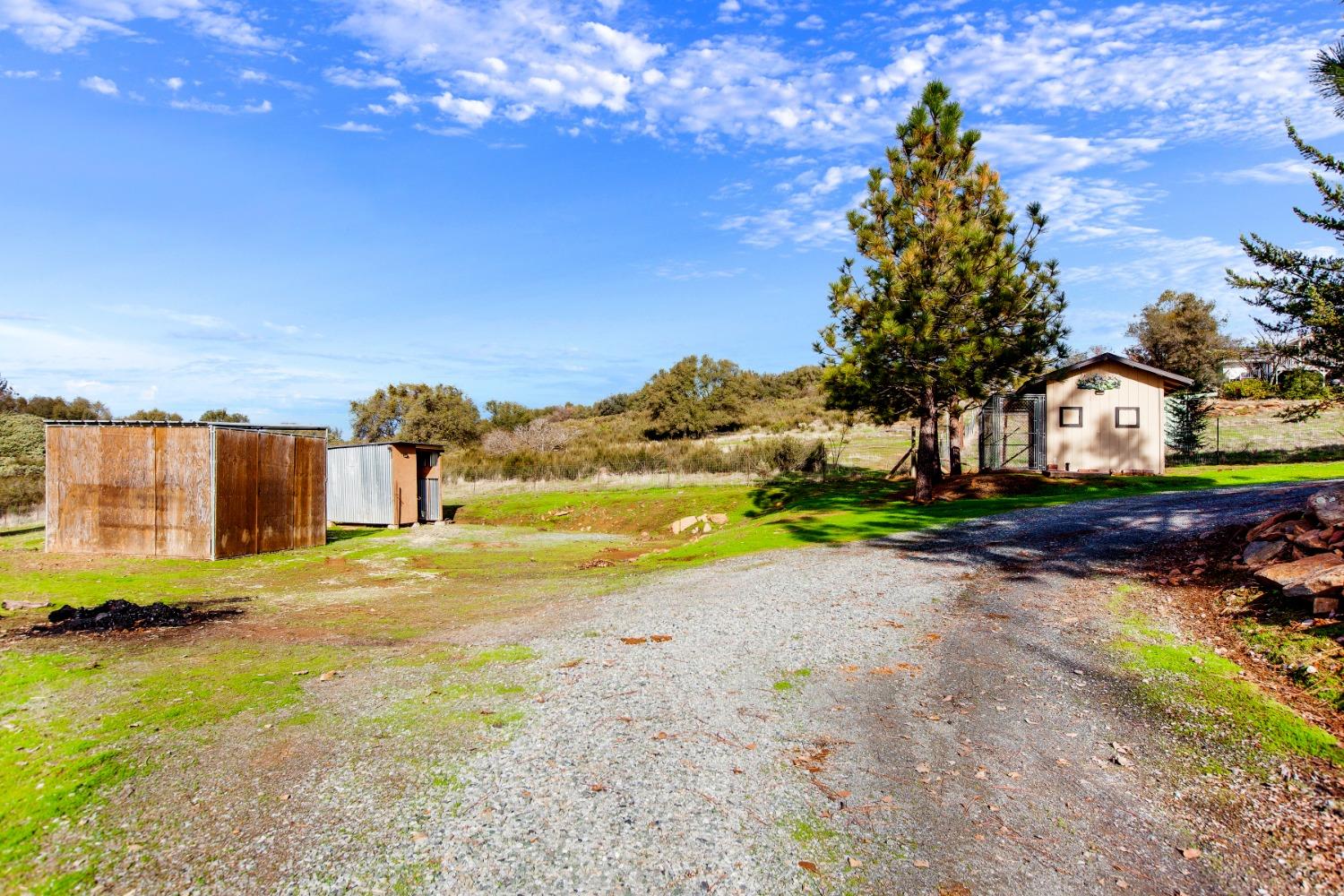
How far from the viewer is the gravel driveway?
3717 millimetres

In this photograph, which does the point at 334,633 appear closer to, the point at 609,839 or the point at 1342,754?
the point at 609,839

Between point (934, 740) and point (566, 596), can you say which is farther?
point (566, 596)

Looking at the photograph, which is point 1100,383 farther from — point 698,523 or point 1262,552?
point 1262,552

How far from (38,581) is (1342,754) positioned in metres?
19.2

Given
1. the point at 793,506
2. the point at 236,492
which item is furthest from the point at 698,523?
the point at 236,492

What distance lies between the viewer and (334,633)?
30.8 feet

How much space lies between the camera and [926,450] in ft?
76.3

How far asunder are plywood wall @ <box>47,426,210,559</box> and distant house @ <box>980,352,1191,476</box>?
2686cm

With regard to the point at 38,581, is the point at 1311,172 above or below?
above

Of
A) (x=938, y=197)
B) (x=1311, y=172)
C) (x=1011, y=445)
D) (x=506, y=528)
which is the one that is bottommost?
(x=506, y=528)

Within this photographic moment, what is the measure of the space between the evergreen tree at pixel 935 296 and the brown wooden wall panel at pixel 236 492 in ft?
55.0

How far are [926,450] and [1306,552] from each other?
49.2 ft

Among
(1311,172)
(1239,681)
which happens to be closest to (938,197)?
(1311,172)

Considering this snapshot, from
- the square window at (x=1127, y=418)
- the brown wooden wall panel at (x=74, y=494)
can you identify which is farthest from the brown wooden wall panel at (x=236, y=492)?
the square window at (x=1127, y=418)
